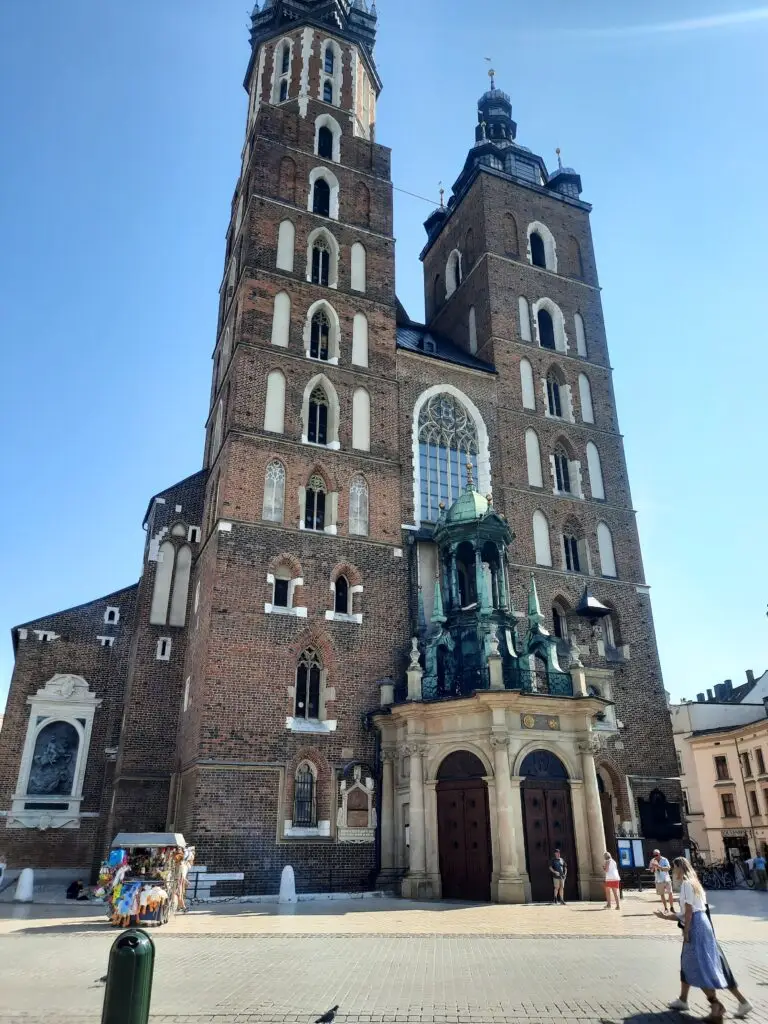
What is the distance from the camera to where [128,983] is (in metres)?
5.94

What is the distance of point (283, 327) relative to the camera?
27453 millimetres

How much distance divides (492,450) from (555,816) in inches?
535

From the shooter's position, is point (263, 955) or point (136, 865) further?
point (136, 865)

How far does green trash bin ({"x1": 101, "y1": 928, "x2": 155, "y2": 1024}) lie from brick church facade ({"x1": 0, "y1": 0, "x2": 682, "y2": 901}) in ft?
47.4

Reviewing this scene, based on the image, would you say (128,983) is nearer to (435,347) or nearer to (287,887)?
(287,887)

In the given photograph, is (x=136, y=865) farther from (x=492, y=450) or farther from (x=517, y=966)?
(x=492, y=450)

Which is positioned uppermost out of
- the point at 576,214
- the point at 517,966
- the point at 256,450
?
the point at 576,214

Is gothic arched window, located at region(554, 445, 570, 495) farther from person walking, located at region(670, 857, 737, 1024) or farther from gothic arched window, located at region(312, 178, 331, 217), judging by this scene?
person walking, located at region(670, 857, 737, 1024)

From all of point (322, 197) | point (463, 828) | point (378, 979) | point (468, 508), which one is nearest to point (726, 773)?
point (468, 508)

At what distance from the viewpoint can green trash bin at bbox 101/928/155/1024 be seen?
5.87 meters

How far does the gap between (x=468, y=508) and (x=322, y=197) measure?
15.0 m

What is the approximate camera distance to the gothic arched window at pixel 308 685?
22453mm

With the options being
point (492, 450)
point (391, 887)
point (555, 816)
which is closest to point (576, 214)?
point (492, 450)

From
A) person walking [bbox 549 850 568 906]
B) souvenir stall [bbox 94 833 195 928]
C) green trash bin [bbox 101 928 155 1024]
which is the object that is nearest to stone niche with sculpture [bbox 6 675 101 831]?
souvenir stall [bbox 94 833 195 928]
